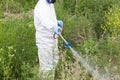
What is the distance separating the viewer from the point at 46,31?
4680 millimetres

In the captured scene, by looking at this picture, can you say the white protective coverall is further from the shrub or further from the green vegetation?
the shrub

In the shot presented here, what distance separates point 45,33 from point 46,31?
28 millimetres

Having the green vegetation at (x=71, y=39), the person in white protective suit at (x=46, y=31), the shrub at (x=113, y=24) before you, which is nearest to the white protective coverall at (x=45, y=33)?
the person in white protective suit at (x=46, y=31)

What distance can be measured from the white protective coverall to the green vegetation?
13 cm

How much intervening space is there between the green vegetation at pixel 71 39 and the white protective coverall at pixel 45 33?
0.43 feet

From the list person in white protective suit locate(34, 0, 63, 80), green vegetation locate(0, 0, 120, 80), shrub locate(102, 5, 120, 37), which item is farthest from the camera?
shrub locate(102, 5, 120, 37)

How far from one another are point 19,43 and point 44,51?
499 millimetres

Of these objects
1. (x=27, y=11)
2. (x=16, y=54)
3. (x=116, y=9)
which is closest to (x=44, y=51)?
(x=16, y=54)

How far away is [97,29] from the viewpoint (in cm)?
630

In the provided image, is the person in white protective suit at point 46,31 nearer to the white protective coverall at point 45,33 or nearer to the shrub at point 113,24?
the white protective coverall at point 45,33

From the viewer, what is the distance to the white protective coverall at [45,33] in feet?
15.0

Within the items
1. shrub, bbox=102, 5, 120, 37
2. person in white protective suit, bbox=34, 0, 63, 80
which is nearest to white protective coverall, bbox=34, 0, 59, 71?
person in white protective suit, bbox=34, 0, 63, 80

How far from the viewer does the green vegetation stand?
172 inches

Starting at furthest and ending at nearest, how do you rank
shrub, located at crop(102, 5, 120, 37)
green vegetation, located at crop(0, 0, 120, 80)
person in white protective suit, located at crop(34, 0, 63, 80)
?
1. shrub, located at crop(102, 5, 120, 37)
2. person in white protective suit, located at crop(34, 0, 63, 80)
3. green vegetation, located at crop(0, 0, 120, 80)
